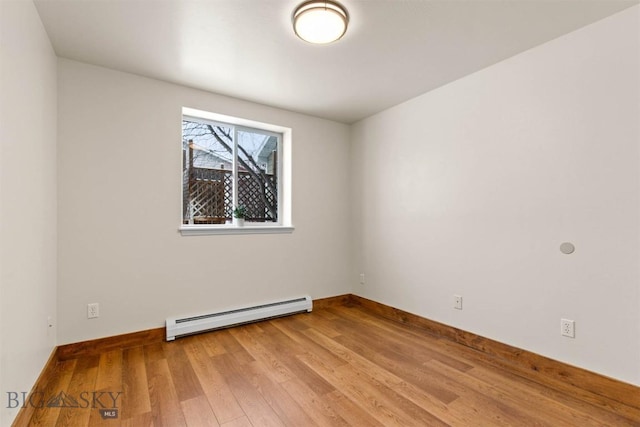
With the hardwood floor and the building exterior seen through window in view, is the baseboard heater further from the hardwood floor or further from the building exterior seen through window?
the building exterior seen through window

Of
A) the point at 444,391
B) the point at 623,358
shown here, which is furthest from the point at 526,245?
the point at 444,391

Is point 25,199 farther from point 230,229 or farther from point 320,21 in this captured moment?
point 320,21

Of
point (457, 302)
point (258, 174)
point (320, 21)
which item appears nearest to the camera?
point (320, 21)

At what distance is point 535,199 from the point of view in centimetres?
219

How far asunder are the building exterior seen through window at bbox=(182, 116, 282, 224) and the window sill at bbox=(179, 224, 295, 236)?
0.60 ft

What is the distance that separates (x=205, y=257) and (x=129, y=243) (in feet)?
2.11

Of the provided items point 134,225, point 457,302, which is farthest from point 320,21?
point 457,302

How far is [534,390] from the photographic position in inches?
75.1

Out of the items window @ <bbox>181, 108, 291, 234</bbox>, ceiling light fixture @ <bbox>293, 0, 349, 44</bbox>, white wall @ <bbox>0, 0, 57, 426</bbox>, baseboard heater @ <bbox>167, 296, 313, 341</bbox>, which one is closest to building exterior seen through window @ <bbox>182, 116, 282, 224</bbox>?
window @ <bbox>181, 108, 291, 234</bbox>

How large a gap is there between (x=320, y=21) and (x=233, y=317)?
2.59m

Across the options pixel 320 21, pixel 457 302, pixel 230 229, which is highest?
pixel 320 21

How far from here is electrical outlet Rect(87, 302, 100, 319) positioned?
7.77 feet

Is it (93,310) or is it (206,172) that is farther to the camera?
(206,172)

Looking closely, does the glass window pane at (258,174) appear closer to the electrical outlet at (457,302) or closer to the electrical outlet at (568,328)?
the electrical outlet at (457,302)
